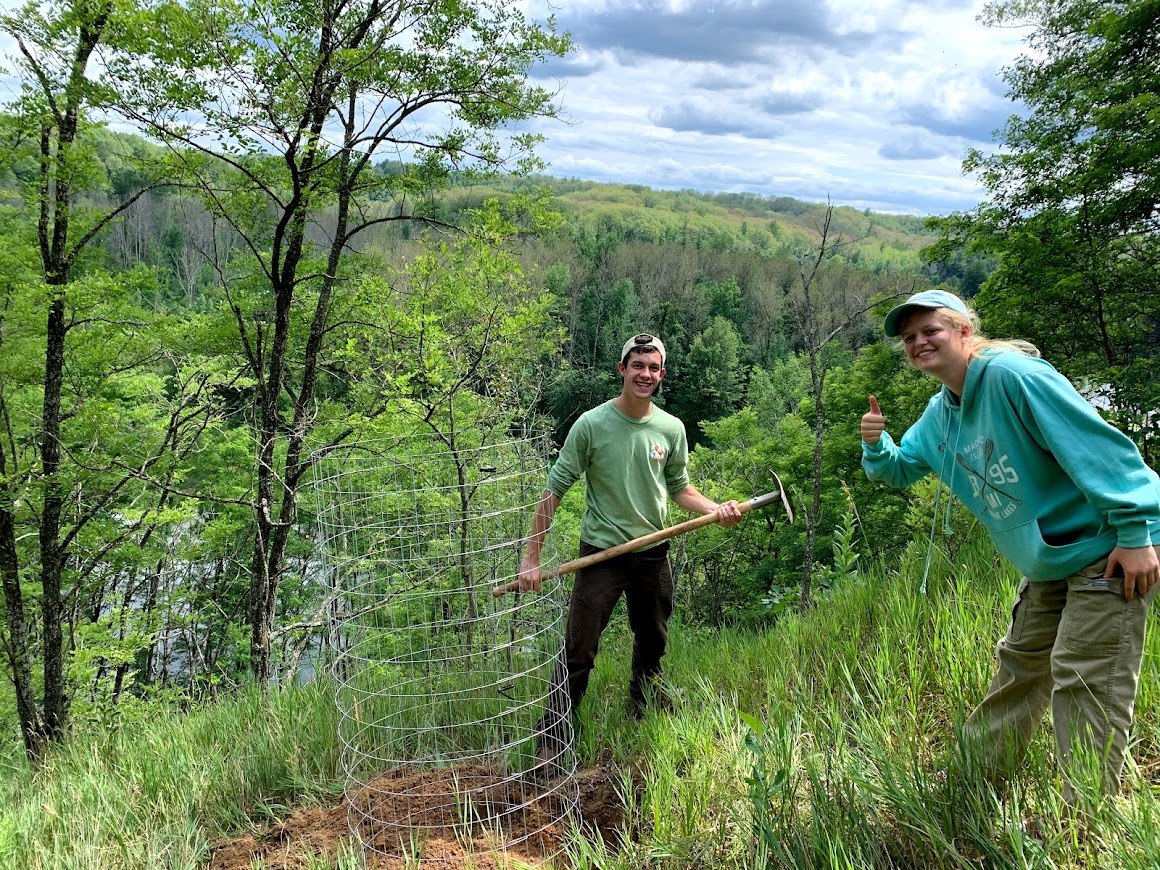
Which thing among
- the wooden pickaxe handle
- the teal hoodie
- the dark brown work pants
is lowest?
the dark brown work pants

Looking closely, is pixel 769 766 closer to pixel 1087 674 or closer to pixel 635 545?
pixel 1087 674

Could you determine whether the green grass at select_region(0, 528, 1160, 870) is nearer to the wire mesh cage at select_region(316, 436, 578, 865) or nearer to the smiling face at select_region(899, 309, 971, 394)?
the wire mesh cage at select_region(316, 436, 578, 865)

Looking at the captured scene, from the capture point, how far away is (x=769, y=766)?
7.21ft

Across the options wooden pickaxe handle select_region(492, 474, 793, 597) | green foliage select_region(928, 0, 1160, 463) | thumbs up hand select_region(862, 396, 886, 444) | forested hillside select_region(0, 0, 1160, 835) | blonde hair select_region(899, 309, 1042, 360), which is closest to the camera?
blonde hair select_region(899, 309, 1042, 360)

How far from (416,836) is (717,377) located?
4071 cm

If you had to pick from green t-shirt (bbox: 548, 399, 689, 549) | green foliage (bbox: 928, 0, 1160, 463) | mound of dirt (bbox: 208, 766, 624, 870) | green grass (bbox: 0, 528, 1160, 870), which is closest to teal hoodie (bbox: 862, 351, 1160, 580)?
green grass (bbox: 0, 528, 1160, 870)

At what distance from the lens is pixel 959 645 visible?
9.08 ft

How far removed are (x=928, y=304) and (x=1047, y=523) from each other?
2.33ft

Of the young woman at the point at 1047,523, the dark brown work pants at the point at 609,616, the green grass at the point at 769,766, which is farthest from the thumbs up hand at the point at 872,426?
the dark brown work pants at the point at 609,616

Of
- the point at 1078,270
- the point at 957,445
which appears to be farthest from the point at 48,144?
the point at 1078,270

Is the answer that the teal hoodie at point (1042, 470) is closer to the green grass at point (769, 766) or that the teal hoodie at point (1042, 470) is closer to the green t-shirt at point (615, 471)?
the green grass at point (769, 766)

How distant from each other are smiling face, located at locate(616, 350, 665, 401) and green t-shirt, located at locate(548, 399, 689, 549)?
0.47 feet

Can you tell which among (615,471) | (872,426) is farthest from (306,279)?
(872,426)

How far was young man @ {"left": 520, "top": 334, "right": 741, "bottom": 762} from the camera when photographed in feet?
11.0
